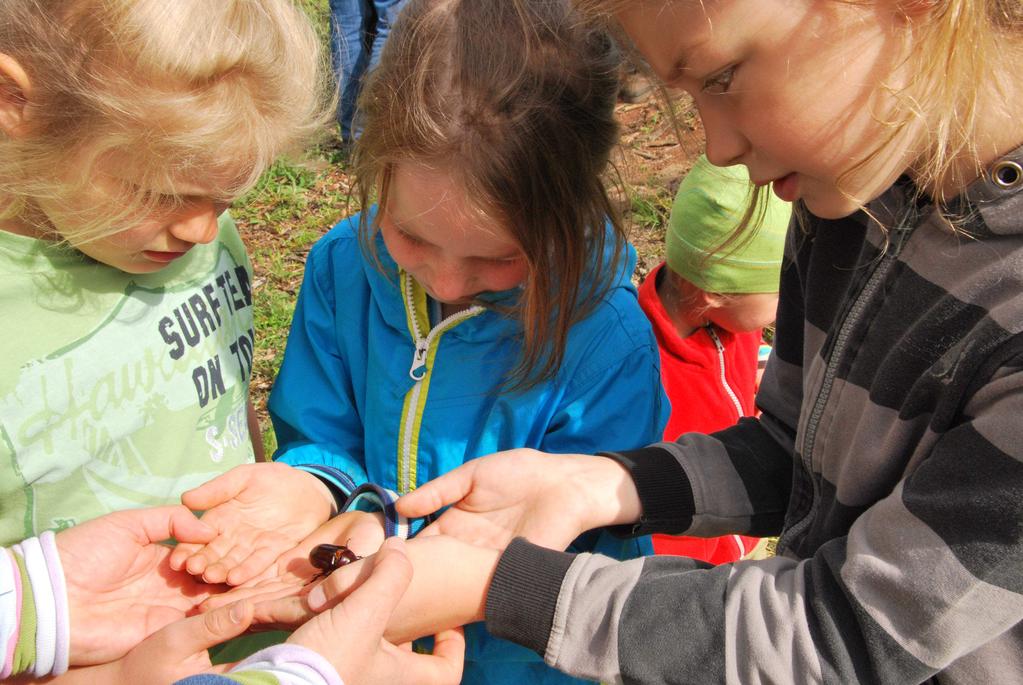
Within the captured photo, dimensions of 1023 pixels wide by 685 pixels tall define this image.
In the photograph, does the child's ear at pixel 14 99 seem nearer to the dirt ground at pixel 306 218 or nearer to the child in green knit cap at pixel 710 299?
the child in green knit cap at pixel 710 299

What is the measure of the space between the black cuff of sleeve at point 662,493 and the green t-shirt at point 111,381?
1054 mm

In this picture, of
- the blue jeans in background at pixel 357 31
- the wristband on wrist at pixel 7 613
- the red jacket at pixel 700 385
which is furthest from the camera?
the blue jeans in background at pixel 357 31

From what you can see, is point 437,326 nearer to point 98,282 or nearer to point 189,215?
point 189,215

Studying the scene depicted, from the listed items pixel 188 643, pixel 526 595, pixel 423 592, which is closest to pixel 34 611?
pixel 188 643

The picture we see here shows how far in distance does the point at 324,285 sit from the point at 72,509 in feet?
2.56

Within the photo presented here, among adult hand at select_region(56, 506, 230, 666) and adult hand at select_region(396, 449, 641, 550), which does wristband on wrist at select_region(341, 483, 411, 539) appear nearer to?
adult hand at select_region(396, 449, 641, 550)

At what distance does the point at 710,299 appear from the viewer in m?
2.85

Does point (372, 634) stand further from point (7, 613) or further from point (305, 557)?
point (7, 613)

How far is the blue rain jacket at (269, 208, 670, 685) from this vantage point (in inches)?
78.0

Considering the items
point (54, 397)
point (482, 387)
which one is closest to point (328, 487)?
point (482, 387)

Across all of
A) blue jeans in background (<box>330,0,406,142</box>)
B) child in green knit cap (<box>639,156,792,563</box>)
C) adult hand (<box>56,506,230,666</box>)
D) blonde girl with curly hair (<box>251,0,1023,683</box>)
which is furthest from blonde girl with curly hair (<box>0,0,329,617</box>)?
blue jeans in background (<box>330,0,406,142</box>)

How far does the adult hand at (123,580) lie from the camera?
1711 millimetres

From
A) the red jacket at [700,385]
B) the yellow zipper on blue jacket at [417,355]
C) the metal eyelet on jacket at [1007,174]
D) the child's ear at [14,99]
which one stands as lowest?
the red jacket at [700,385]

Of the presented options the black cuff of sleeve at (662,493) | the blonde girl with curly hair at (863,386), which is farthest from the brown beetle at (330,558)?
the black cuff of sleeve at (662,493)
